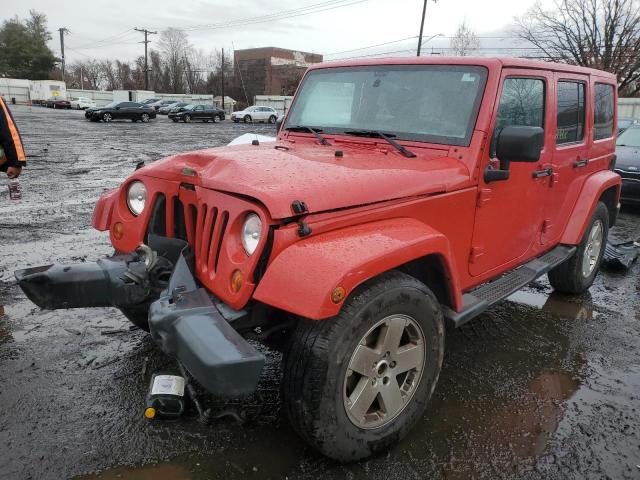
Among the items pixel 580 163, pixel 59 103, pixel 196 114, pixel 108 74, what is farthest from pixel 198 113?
pixel 108 74

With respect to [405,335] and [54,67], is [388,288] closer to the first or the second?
[405,335]

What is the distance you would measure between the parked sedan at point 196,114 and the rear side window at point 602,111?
35700 mm

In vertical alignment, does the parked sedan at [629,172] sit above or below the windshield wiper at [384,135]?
below

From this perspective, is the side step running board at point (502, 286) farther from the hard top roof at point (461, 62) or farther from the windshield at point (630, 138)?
the windshield at point (630, 138)

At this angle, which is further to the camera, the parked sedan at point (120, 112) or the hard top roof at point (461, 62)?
the parked sedan at point (120, 112)

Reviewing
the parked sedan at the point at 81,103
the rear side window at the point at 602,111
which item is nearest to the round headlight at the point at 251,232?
the rear side window at the point at 602,111

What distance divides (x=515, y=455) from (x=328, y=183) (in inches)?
69.3

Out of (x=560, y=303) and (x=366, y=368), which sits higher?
(x=366, y=368)

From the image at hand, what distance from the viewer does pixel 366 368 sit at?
7.84ft

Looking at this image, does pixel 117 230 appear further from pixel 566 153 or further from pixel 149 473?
pixel 566 153

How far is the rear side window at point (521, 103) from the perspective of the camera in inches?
129

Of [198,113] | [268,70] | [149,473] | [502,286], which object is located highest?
[268,70]

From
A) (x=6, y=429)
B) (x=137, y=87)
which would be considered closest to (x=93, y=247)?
(x=6, y=429)

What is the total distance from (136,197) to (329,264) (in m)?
1.51
